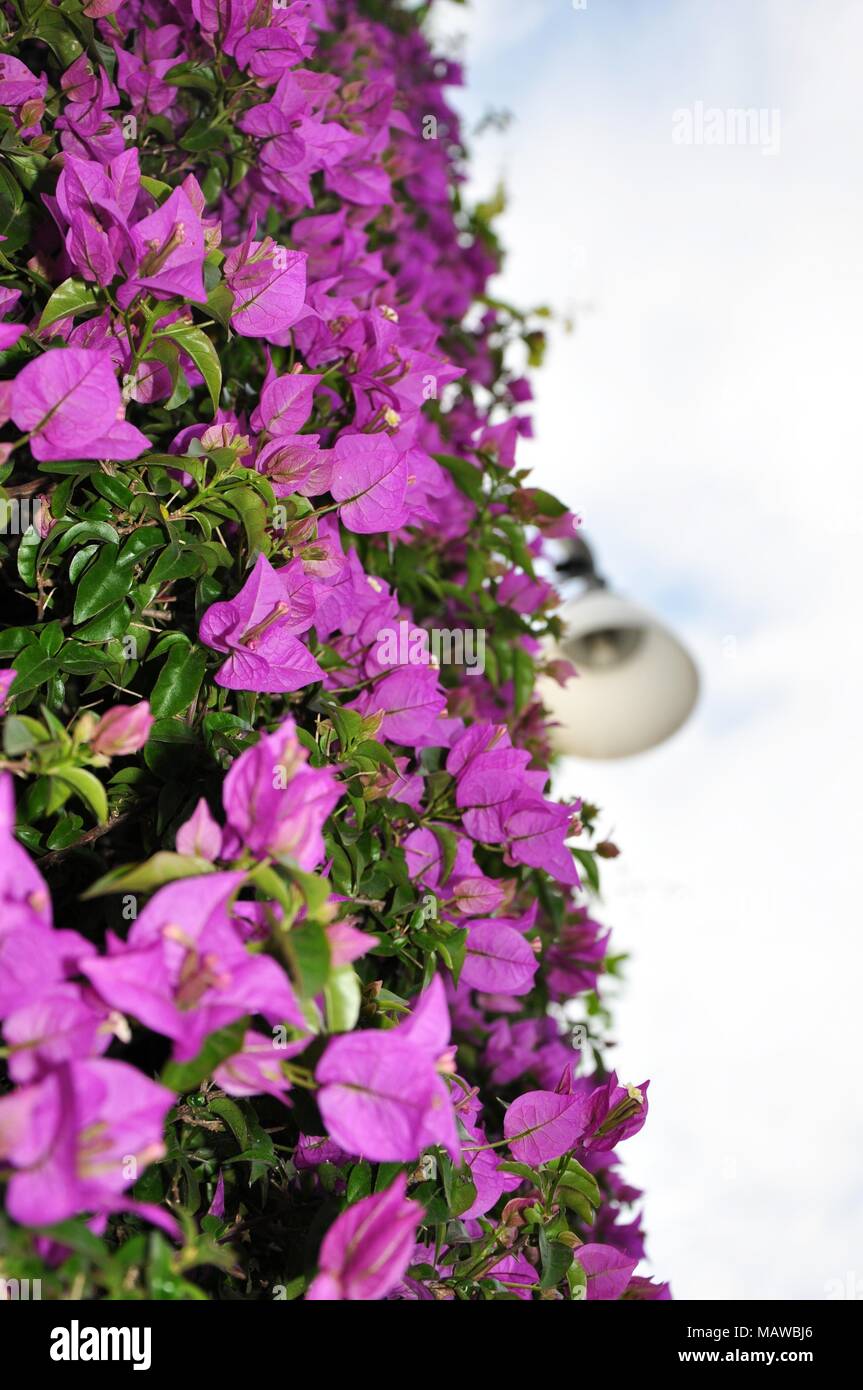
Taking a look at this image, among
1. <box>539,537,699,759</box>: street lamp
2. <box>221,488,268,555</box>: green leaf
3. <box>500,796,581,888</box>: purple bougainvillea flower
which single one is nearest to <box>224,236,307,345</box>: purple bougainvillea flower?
<box>221,488,268,555</box>: green leaf

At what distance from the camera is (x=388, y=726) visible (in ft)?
2.29

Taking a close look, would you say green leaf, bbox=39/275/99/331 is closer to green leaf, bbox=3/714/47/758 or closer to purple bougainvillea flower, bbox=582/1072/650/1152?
green leaf, bbox=3/714/47/758

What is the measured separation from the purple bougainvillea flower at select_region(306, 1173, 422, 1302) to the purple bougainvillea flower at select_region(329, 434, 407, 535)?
16.2 inches

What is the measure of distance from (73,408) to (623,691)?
5.22 feet

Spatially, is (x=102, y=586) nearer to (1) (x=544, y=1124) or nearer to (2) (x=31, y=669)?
(2) (x=31, y=669)

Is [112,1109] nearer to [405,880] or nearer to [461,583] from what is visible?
[405,880]

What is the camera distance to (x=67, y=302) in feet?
1.87

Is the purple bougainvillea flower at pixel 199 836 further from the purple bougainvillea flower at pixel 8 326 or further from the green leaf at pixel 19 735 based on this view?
the purple bougainvillea flower at pixel 8 326

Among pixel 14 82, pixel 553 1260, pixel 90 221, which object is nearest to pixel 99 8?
pixel 14 82

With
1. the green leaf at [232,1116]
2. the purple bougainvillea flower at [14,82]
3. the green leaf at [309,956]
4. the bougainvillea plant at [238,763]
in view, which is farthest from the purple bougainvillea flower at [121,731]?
the purple bougainvillea flower at [14,82]

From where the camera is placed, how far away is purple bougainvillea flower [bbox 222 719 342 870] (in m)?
0.39

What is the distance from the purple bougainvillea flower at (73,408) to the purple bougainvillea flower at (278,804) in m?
0.18
